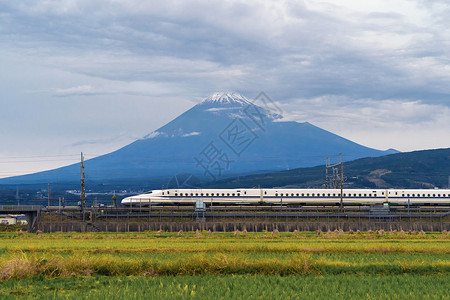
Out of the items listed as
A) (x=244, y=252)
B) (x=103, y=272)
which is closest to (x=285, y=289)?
(x=103, y=272)

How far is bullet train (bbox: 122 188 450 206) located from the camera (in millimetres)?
100625

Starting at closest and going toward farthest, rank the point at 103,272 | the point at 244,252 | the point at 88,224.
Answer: the point at 103,272 → the point at 244,252 → the point at 88,224

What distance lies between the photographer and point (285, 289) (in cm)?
2436

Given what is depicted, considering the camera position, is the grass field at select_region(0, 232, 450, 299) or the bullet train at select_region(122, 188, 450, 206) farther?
the bullet train at select_region(122, 188, 450, 206)

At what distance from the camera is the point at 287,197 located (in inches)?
4082

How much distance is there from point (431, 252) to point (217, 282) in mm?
22213

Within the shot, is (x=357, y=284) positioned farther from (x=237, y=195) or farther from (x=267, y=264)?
(x=237, y=195)

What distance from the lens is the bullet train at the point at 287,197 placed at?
3962 inches

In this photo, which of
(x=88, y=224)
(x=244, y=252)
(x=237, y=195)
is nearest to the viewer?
(x=244, y=252)

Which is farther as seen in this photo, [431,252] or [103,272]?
[431,252]

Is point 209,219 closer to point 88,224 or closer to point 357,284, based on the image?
point 88,224

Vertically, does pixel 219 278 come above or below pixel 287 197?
above

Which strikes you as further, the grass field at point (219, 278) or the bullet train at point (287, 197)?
the bullet train at point (287, 197)

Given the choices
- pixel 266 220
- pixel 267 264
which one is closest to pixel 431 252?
pixel 267 264
